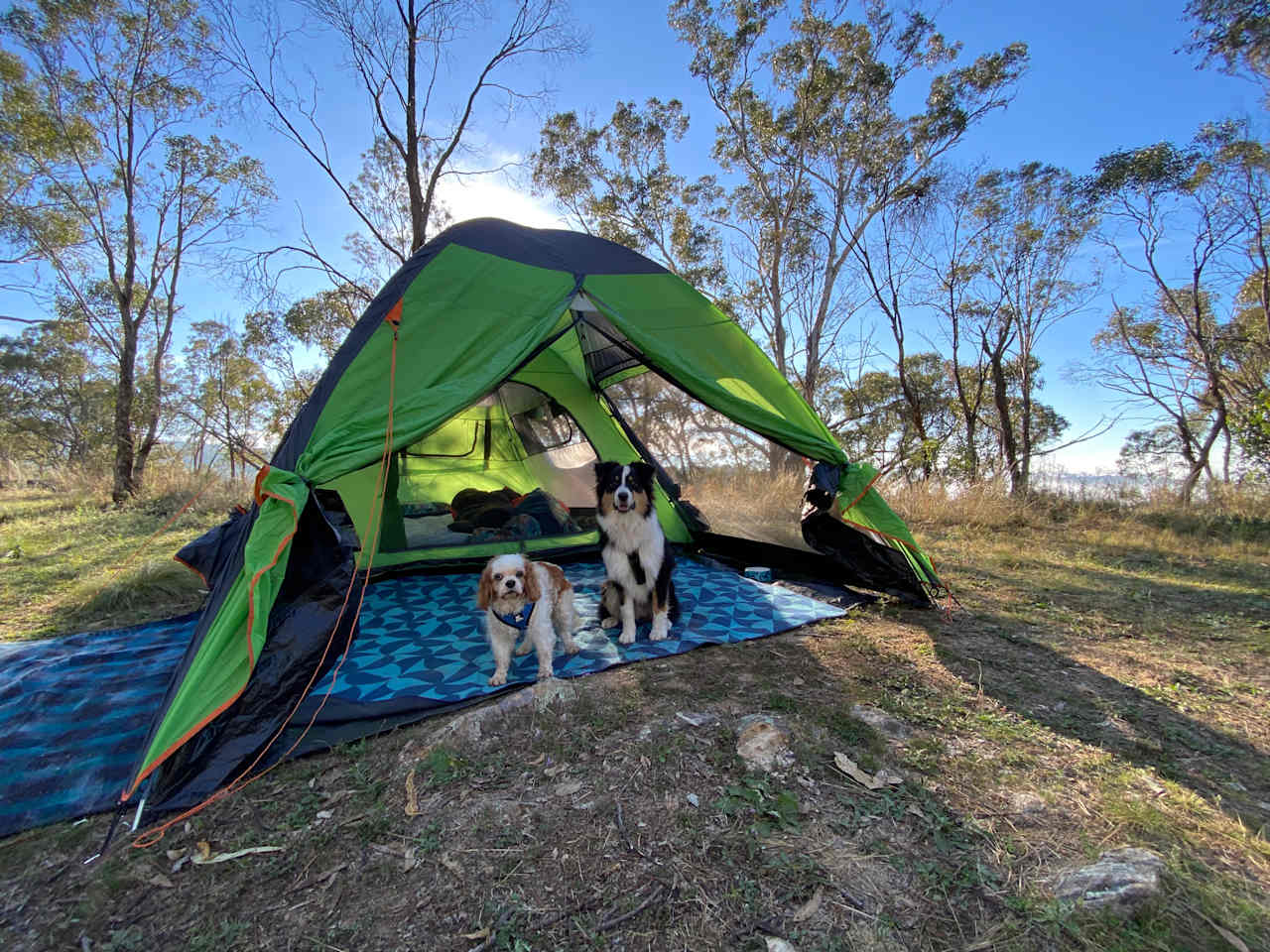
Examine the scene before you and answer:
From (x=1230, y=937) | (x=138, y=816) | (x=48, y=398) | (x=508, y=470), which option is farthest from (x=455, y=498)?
(x=48, y=398)

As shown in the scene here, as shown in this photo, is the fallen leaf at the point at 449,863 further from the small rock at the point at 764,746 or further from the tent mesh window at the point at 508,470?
the tent mesh window at the point at 508,470

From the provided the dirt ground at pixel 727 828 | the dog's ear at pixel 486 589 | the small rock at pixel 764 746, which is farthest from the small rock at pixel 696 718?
the dog's ear at pixel 486 589

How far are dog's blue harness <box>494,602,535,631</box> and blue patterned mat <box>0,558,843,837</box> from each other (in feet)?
0.83

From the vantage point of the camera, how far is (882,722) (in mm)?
2191

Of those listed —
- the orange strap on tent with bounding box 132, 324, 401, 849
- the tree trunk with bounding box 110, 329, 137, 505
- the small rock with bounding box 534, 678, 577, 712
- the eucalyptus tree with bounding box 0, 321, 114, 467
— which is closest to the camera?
the orange strap on tent with bounding box 132, 324, 401, 849

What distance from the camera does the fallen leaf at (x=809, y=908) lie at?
130 centimetres

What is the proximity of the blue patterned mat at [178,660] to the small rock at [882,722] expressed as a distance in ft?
3.17

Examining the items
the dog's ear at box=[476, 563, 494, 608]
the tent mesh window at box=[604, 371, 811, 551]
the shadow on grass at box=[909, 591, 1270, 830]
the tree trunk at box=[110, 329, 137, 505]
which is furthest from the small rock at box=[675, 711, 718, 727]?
the tree trunk at box=[110, 329, 137, 505]

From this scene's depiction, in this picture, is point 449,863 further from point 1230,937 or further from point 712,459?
point 712,459

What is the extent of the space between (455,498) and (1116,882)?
469 cm

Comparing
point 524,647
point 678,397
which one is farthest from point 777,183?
point 524,647

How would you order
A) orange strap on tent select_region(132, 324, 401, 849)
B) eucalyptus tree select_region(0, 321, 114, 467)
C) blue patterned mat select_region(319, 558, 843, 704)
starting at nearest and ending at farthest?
orange strap on tent select_region(132, 324, 401, 849)
blue patterned mat select_region(319, 558, 843, 704)
eucalyptus tree select_region(0, 321, 114, 467)

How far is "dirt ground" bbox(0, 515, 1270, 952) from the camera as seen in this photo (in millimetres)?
1302

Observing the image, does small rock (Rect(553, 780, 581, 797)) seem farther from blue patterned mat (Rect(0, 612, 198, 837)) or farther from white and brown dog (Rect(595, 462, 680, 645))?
blue patterned mat (Rect(0, 612, 198, 837))
